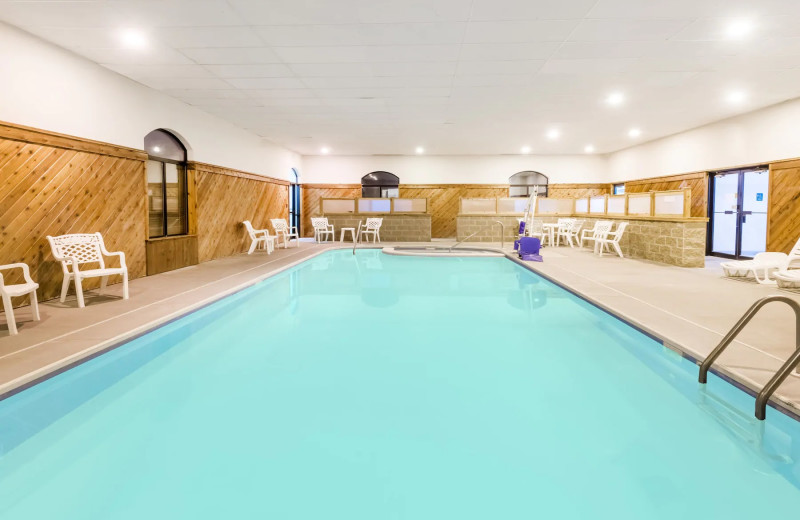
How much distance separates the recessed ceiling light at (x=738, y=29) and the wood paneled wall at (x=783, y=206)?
13.9 ft

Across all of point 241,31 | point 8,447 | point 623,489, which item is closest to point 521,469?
point 623,489

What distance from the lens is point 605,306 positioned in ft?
16.3

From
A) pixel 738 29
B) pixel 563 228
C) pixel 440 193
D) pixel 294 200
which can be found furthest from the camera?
pixel 440 193

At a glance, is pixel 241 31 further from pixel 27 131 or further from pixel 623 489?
pixel 623 489

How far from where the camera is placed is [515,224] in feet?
46.3

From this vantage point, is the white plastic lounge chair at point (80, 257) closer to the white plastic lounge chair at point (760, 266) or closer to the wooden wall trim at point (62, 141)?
the wooden wall trim at point (62, 141)

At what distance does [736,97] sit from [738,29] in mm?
3648

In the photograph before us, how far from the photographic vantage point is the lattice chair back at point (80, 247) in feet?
17.2

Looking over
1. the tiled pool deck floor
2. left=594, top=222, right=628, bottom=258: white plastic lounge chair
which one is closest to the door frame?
left=594, top=222, right=628, bottom=258: white plastic lounge chair

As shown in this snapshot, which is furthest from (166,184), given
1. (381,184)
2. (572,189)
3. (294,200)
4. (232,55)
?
(572,189)

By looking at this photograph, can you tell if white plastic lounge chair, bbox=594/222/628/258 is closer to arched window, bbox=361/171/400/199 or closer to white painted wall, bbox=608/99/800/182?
white painted wall, bbox=608/99/800/182

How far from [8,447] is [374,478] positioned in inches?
74.2

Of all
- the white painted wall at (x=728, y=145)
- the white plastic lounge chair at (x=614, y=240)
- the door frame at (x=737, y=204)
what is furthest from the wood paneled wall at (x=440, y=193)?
the white plastic lounge chair at (x=614, y=240)

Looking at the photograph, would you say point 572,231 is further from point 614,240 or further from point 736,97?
point 736,97
